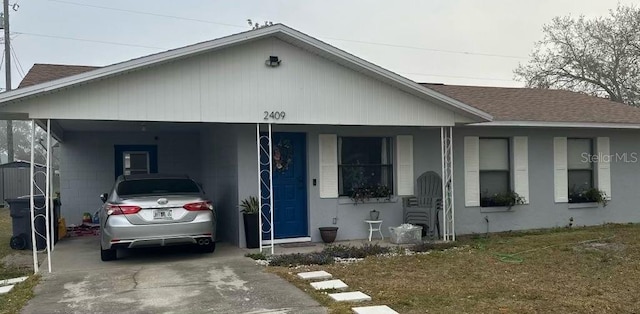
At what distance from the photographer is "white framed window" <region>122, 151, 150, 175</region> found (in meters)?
13.9

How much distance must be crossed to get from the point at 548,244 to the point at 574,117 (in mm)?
3696

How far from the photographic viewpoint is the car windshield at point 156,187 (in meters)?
8.62

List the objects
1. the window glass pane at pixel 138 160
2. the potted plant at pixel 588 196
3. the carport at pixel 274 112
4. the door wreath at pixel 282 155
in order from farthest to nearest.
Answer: the window glass pane at pixel 138 160 < the potted plant at pixel 588 196 < the door wreath at pixel 282 155 < the carport at pixel 274 112

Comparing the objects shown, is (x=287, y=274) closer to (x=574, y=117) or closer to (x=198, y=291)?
(x=198, y=291)

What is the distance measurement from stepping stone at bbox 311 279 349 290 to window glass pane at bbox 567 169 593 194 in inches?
321

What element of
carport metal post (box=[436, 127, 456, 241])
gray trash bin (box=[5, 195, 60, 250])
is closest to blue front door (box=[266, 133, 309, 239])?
carport metal post (box=[436, 127, 456, 241])

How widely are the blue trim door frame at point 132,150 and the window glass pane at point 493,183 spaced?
25.9 feet

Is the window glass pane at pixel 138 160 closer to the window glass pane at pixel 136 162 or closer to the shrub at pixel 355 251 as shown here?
the window glass pane at pixel 136 162

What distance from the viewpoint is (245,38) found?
8.60 metres

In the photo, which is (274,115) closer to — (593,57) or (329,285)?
(329,285)

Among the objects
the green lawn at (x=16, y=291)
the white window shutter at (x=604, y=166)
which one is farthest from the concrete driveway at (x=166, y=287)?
the white window shutter at (x=604, y=166)

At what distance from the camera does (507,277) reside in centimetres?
716

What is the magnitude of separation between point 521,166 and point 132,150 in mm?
9276

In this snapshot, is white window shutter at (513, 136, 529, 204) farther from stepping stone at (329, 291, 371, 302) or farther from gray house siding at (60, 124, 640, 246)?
stepping stone at (329, 291, 371, 302)
